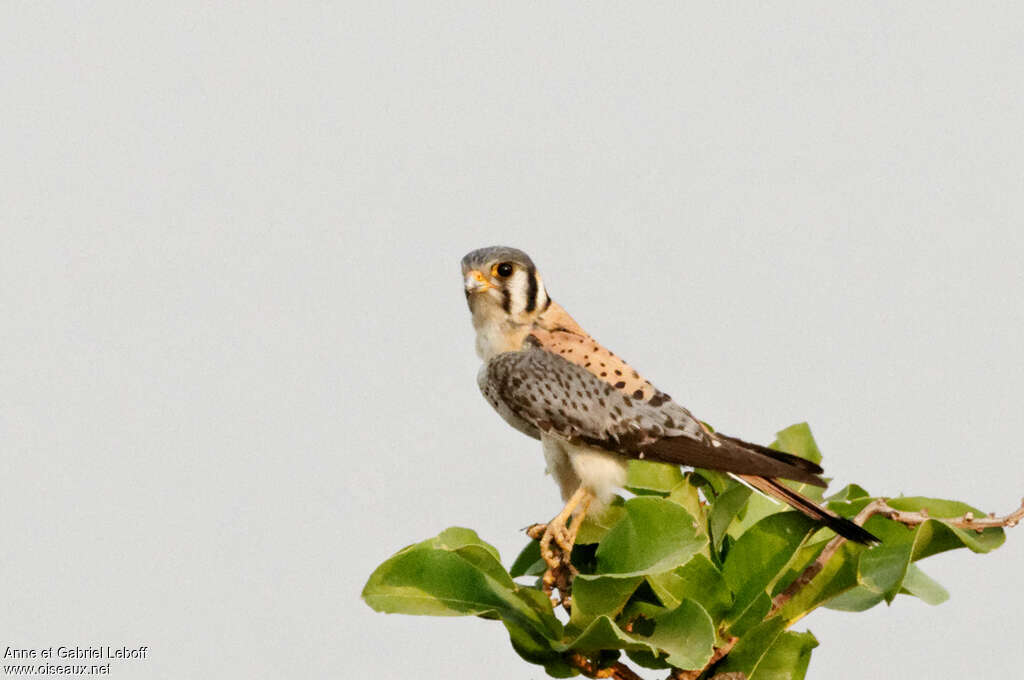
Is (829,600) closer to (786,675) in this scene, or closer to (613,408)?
(786,675)

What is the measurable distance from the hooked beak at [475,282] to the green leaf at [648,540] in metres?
0.67

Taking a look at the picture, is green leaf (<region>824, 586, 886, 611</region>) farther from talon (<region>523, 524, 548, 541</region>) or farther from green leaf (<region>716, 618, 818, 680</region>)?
talon (<region>523, 524, 548, 541</region>)

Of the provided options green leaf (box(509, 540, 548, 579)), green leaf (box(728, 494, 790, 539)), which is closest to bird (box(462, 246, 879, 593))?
green leaf (box(509, 540, 548, 579))

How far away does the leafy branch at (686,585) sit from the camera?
265 centimetres

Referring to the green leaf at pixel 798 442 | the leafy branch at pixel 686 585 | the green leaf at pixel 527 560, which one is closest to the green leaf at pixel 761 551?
the leafy branch at pixel 686 585

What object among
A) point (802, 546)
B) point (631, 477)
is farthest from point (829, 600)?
point (631, 477)

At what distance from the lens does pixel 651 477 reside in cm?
312

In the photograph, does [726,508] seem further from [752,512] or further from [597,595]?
[597,595]

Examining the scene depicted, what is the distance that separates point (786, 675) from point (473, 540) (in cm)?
74

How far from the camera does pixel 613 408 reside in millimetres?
2977

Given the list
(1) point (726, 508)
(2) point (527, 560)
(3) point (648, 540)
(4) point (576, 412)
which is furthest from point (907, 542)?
(2) point (527, 560)

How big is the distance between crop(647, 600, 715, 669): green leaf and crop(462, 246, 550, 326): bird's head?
845 mm

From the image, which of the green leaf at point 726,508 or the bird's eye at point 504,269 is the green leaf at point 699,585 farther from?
the bird's eye at point 504,269

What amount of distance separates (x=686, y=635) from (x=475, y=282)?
0.96 meters
